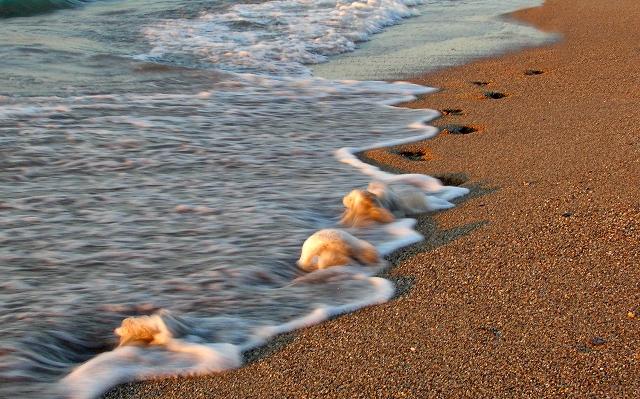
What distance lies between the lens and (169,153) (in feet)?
15.0

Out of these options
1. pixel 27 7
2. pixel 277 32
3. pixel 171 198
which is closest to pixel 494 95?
pixel 171 198

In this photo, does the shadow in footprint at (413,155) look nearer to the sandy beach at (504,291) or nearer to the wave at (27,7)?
the sandy beach at (504,291)

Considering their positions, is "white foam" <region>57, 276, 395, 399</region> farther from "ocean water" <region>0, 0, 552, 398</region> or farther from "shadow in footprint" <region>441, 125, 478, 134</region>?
"shadow in footprint" <region>441, 125, 478, 134</region>

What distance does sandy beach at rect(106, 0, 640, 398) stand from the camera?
90.4 inches

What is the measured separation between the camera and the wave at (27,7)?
10121mm

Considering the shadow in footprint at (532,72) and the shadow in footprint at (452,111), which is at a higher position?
the shadow in footprint at (532,72)

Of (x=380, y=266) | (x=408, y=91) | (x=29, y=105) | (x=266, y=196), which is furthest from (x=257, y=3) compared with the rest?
(x=380, y=266)

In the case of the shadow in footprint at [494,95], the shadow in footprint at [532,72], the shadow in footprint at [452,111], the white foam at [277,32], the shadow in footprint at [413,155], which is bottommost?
the shadow in footprint at [413,155]

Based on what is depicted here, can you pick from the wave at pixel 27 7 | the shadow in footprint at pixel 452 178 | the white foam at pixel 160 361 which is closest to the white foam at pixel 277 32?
the wave at pixel 27 7

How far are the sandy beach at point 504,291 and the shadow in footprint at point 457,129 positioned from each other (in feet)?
0.06

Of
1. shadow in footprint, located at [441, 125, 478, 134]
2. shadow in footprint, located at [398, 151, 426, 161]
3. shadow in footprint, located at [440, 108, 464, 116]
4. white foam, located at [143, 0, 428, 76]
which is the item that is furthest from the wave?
shadow in footprint, located at [398, 151, 426, 161]

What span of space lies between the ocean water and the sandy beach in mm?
155

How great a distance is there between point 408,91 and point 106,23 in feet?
15.3

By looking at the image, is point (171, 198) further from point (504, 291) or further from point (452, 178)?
point (504, 291)
